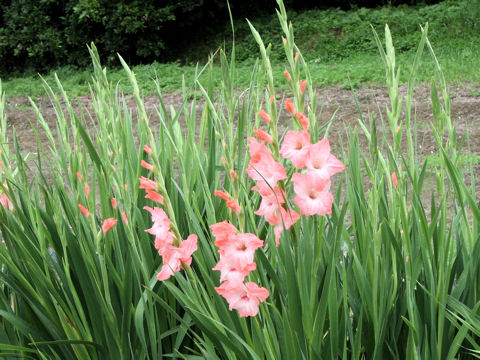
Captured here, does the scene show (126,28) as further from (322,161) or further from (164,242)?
(322,161)

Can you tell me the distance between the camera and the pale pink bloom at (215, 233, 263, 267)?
1.20 meters

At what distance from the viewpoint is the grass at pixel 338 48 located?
7.62 meters

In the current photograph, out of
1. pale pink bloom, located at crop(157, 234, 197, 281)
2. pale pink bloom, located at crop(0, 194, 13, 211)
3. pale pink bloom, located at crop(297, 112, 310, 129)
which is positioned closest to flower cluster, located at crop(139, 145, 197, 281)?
pale pink bloom, located at crop(157, 234, 197, 281)

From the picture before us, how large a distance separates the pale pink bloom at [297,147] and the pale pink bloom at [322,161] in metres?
0.01

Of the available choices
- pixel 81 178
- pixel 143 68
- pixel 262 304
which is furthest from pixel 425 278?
pixel 143 68

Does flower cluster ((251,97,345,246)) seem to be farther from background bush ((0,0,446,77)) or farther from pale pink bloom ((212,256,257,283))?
background bush ((0,0,446,77))

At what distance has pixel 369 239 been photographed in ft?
4.60

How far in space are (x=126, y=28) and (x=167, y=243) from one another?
857cm

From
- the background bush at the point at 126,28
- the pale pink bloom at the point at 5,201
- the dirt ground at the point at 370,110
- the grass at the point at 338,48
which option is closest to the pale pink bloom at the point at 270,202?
the pale pink bloom at the point at 5,201

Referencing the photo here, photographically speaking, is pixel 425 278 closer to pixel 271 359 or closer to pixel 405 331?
pixel 405 331

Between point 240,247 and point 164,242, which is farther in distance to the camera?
point 164,242

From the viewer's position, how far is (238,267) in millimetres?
1205

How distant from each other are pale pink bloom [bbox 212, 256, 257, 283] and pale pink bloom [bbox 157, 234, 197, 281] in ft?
0.30

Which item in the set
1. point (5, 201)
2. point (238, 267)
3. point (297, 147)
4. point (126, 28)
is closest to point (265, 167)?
point (297, 147)
